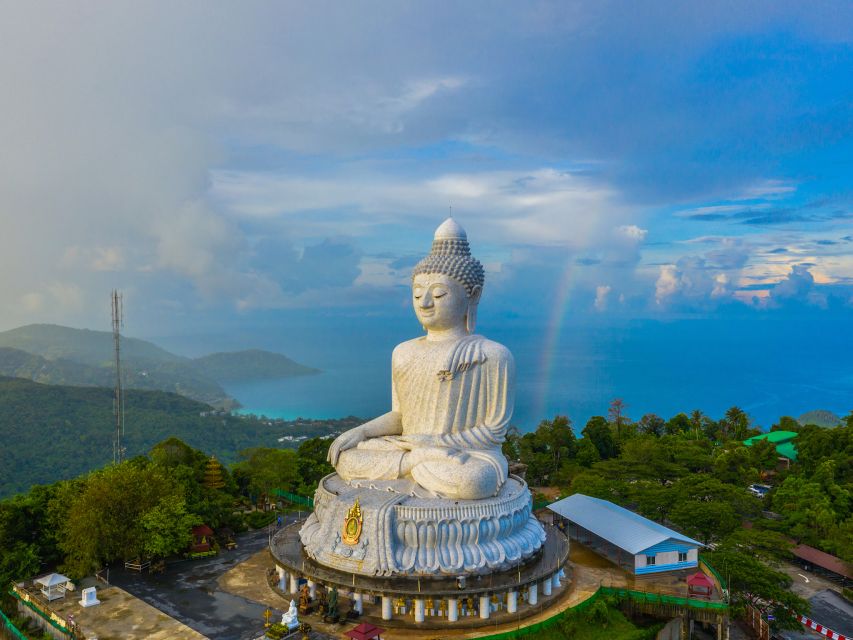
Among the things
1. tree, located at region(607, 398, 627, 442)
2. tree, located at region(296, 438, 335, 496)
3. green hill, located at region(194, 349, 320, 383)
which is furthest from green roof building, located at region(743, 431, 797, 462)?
green hill, located at region(194, 349, 320, 383)

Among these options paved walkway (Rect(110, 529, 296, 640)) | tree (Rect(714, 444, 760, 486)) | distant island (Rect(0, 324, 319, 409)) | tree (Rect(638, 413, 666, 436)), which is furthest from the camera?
distant island (Rect(0, 324, 319, 409))

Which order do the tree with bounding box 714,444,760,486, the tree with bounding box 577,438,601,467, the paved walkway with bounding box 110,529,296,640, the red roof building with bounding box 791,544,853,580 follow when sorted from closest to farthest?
the paved walkway with bounding box 110,529,296,640
the red roof building with bounding box 791,544,853,580
the tree with bounding box 714,444,760,486
the tree with bounding box 577,438,601,467

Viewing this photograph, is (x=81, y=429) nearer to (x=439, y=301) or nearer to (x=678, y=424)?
(x=439, y=301)

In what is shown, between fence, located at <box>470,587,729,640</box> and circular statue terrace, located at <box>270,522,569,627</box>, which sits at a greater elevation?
circular statue terrace, located at <box>270,522,569,627</box>

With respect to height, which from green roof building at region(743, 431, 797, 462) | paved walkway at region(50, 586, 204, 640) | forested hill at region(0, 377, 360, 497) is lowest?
forested hill at region(0, 377, 360, 497)

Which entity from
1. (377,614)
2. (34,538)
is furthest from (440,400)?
(34,538)

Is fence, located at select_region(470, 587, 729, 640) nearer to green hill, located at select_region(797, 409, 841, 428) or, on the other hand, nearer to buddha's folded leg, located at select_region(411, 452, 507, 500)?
buddha's folded leg, located at select_region(411, 452, 507, 500)

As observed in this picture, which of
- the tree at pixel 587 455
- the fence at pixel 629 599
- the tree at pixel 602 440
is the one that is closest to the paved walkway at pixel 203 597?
the fence at pixel 629 599
